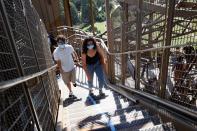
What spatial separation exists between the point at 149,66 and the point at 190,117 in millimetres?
2095

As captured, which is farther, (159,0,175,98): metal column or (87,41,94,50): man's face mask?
(87,41,94,50): man's face mask

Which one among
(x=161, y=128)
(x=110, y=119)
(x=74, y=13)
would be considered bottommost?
(x=74, y=13)

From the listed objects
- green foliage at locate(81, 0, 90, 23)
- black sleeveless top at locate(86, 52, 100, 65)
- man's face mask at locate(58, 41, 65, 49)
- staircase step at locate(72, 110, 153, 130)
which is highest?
man's face mask at locate(58, 41, 65, 49)

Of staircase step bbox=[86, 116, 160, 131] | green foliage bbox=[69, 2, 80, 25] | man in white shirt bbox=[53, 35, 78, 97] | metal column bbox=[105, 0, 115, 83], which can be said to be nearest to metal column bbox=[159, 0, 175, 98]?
staircase step bbox=[86, 116, 160, 131]

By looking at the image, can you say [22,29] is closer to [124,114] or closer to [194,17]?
[124,114]

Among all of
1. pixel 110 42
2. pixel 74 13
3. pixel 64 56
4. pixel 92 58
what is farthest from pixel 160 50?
pixel 74 13

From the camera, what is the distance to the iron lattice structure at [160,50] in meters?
4.56

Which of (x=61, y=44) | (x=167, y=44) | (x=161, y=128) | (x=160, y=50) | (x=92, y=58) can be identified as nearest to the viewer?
(x=161, y=128)

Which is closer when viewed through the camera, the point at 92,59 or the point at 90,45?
the point at 90,45

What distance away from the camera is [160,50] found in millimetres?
5039

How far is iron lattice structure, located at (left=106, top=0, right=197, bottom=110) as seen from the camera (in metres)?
4.56

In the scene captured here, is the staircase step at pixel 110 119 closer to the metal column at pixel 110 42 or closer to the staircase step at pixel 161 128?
the staircase step at pixel 161 128

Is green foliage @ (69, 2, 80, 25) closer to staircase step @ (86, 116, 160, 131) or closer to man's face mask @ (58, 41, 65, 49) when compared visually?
man's face mask @ (58, 41, 65, 49)

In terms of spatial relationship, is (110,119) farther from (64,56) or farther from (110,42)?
(110,42)
